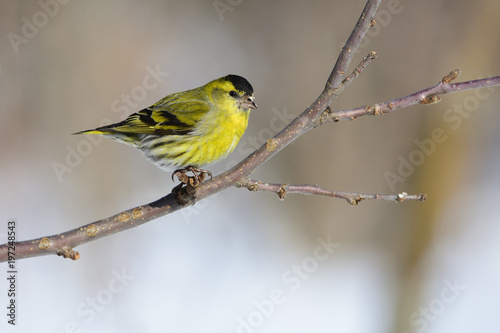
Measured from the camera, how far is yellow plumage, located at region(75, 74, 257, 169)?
276cm

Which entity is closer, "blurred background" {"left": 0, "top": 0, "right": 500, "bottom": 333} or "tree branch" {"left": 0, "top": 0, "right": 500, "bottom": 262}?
"tree branch" {"left": 0, "top": 0, "right": 500, "bottom": 262}

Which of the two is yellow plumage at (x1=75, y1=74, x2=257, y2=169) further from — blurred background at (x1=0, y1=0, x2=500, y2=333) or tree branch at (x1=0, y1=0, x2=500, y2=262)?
blurred background at (x1=0, y1=0, x2=500, y2=333)

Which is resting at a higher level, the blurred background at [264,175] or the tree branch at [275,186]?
the blurred background at [264,175]

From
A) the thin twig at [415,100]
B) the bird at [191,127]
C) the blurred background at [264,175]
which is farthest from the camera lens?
the blurred background at [264,175]

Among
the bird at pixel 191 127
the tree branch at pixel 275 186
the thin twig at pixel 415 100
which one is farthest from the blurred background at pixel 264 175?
the thin twig at pixel 415 100

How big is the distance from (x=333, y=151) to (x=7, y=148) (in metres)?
3.51

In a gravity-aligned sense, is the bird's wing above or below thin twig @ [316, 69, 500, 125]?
above

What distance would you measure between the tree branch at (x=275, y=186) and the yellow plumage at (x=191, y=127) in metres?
0.65

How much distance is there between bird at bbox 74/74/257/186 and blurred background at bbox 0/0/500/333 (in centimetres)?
200

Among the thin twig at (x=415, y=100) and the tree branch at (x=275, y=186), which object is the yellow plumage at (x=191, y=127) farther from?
the thin twig at (x=415, y=100)

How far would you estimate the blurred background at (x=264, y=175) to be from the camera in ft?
15.0

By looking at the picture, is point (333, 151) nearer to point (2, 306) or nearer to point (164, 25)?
point (164, 25)

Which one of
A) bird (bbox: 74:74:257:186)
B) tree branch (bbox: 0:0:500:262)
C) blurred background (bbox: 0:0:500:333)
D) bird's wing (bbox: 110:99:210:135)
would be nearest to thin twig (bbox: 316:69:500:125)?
tree branch (bbox: 0:0:500:262)

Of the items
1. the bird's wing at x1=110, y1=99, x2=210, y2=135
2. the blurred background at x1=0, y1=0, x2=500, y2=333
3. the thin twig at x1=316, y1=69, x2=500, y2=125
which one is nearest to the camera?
the thin twig at x1=316, y1=69, x2=500, y2=125
